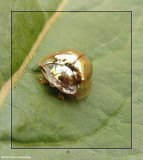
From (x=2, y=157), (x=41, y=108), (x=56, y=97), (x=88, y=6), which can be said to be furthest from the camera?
(x=88, y=6)

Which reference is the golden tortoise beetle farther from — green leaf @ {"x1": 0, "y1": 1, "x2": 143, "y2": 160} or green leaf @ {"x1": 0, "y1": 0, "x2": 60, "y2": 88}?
green leaf @ {"x1": 0, "y1": 0, "x2": 60, "y2": 88}

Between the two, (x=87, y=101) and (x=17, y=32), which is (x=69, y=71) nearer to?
(x=87, y=101)

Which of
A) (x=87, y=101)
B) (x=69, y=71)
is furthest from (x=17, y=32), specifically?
(x=87, y=101)

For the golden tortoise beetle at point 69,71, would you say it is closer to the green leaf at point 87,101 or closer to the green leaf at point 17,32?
the green leaf at point 87,101

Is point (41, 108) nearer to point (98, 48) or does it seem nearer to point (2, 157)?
point (2, 157)

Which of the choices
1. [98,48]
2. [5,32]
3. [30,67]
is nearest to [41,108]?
[30,67]
